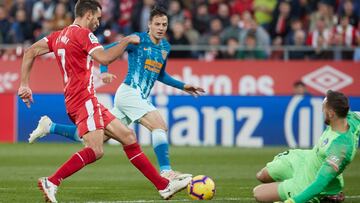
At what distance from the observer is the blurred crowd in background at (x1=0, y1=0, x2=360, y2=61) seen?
2156cm

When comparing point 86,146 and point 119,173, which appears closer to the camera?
point 86,146

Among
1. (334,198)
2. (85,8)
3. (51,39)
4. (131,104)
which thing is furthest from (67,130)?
(334,198)

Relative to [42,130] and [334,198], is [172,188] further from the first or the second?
[42,130]

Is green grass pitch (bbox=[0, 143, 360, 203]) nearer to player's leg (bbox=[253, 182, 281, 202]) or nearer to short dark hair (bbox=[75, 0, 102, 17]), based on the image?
player's leg (bbox=[253, 182, 281, 202])

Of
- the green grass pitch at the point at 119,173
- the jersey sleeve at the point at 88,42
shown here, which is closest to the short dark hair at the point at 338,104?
the green grass pitch at the point at 119,173

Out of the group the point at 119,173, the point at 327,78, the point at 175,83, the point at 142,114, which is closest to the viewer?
the point at 142,114

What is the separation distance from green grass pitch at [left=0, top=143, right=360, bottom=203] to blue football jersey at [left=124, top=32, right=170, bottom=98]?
1.31 metres

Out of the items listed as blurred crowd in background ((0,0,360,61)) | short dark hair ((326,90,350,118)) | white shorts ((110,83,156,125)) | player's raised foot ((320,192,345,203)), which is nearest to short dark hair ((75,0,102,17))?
white shorts ((110,83,156,125))

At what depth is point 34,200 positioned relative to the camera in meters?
9.85

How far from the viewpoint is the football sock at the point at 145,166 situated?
991 centimetres

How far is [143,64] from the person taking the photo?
1187cm

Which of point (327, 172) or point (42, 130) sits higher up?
point (327, 172)

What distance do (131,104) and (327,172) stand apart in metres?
3.86

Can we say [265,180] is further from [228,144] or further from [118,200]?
[228,144]
